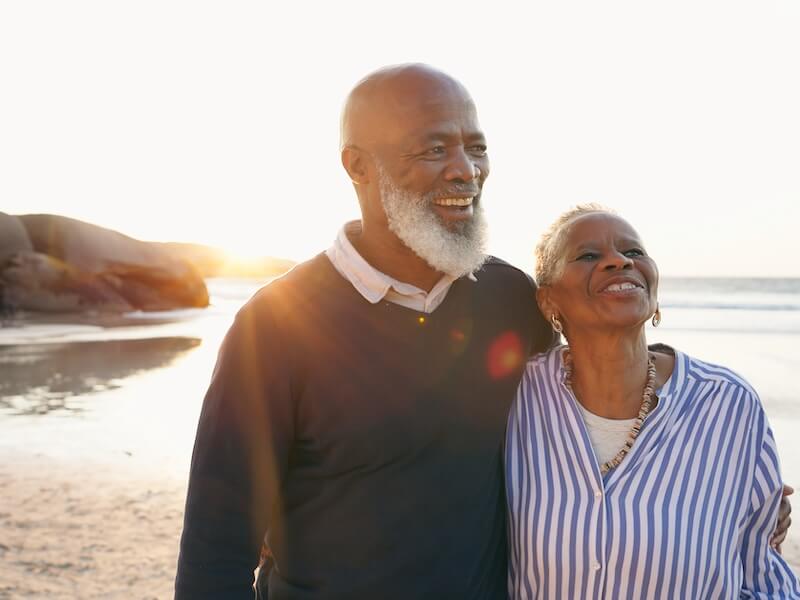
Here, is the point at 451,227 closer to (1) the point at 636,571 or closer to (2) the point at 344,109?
(2) the point at 344,109

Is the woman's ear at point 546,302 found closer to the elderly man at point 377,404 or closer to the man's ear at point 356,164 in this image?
the elderly man at point 377,404

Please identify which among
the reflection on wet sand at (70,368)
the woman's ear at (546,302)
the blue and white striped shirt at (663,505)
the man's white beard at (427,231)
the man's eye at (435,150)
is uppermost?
the man's eye at (435,150)

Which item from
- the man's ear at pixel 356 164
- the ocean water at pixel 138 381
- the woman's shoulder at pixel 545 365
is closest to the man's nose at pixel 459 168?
the man's ear at pixel 356 164

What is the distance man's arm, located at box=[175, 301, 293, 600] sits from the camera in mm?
2172

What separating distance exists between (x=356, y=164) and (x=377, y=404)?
864 mm

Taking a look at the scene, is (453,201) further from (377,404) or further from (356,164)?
(377,404)

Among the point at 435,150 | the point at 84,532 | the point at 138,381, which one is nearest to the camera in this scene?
the point at 435,150

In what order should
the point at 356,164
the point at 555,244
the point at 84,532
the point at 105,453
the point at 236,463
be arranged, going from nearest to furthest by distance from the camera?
the point at 236,463
the point at 356,164
the point at 555,244
the point at 84,532
the point at 105,453

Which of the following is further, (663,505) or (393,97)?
(393,97)

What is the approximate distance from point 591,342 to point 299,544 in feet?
3.94

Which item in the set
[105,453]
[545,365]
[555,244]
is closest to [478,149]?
[555,244]

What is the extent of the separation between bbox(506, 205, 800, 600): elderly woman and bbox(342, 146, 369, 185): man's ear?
75cm

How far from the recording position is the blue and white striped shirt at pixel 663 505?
2.22 meters

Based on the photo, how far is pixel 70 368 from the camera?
11.5 metres
